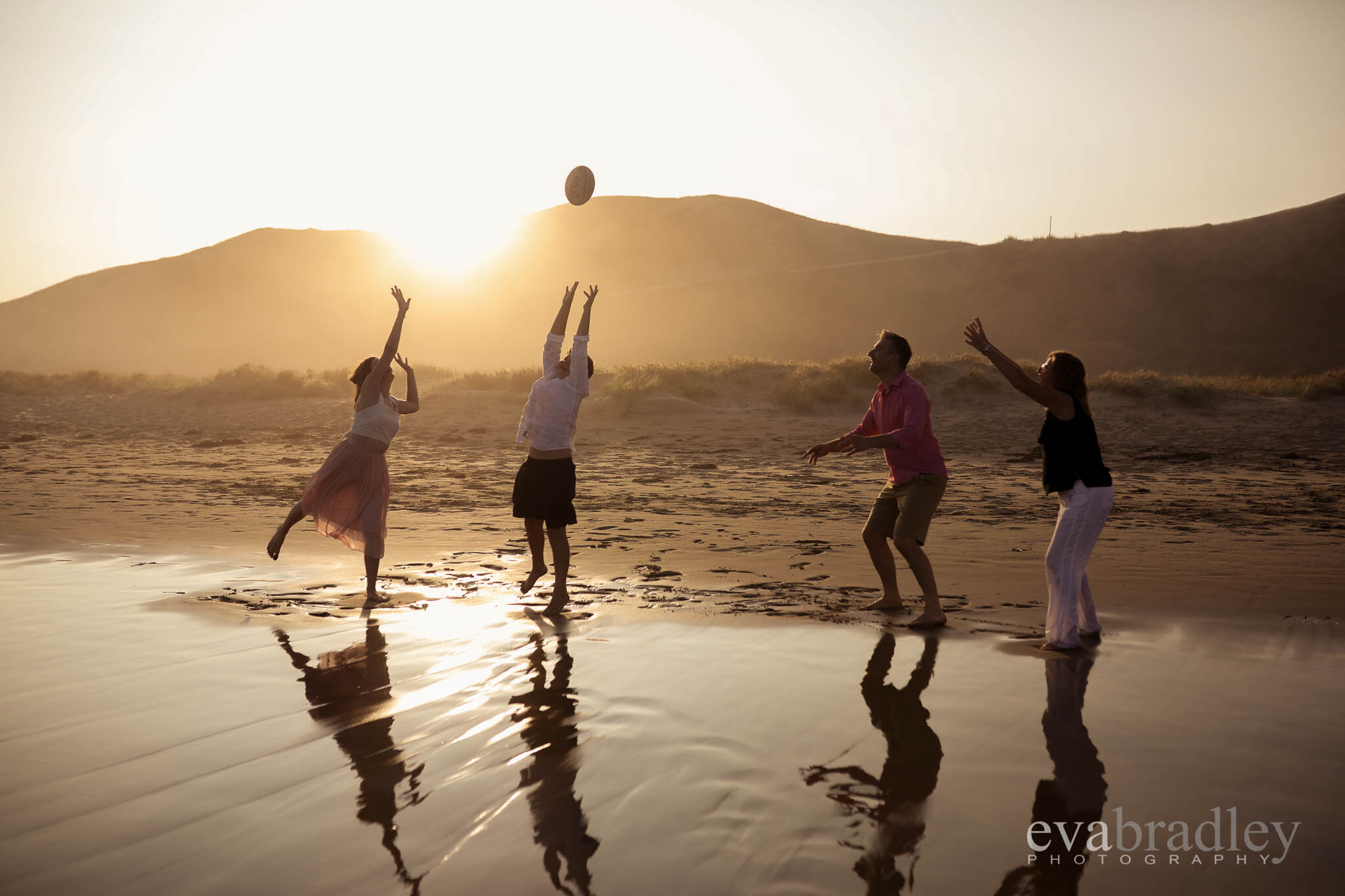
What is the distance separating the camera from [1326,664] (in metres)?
5.58

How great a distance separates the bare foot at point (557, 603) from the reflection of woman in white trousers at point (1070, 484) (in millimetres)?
3265

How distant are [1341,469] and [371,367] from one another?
14.8m

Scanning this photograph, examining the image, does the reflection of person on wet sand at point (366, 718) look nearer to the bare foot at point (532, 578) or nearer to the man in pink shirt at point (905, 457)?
the bare foot at point (532, 578)

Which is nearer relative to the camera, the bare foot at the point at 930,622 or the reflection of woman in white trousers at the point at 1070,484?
the reflection of woman in white trousers at the point at 1070,484

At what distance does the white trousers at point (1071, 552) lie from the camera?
5.81 metres

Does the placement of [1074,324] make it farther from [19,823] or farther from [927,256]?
[19,823]

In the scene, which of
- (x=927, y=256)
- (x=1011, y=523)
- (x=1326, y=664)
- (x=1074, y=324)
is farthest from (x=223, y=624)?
(x=927, y=256)

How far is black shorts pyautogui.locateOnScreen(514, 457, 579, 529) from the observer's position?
7.32 metres

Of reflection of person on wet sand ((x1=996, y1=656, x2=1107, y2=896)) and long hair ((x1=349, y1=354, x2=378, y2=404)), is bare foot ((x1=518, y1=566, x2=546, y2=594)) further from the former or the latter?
reflection of person on wet sand ((x1=996, y1=656, x2=1107, y2=896))

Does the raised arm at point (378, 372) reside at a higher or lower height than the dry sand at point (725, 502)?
higher

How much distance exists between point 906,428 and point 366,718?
12.4 ft

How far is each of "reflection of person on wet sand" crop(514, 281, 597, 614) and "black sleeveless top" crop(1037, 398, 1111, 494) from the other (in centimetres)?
322

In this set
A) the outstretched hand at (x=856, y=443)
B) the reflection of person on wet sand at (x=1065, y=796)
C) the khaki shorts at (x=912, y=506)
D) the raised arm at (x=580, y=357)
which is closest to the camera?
the reflection of person on wet sand at (x=1065, y=796)

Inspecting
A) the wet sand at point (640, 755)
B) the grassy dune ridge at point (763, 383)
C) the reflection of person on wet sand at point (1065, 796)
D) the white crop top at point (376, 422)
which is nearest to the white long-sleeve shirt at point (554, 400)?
the white crop top at point (376, 422)
